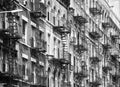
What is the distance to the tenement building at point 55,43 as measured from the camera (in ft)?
153

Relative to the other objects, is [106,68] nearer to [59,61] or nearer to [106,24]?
[106,24]

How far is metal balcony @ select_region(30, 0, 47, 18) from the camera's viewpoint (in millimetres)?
54125

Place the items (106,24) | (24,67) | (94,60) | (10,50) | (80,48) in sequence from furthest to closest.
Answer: (106,24) → (94,60) → (80,48) → (24,67) → (10,50)

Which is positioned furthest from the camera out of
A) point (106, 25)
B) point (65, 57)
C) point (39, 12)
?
point (106, 25)

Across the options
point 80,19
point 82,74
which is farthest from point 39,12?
point 80,19

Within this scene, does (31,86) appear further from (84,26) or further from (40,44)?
(84,26)

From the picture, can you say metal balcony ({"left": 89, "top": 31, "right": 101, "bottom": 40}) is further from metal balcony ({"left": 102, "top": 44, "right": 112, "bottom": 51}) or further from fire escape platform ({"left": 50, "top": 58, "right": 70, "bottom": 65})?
fire escape platform ({"left": 50, "top": 58, "right": 70, "bottom": 65})

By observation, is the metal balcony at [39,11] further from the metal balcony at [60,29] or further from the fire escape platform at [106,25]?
the fire escape platform at [106,25]

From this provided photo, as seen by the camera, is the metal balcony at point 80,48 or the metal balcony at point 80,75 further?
the metal balcony at point 80,48

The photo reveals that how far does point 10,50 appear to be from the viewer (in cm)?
4653

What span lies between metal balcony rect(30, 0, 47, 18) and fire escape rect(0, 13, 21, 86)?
6.26 metres

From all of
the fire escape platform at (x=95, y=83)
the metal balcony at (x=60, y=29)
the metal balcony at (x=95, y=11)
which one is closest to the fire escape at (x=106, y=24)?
the metal balcony at (x=95, y=11)

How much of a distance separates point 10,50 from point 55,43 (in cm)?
1571

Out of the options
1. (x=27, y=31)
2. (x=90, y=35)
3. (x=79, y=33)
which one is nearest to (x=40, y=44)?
(x=27, y=31)
